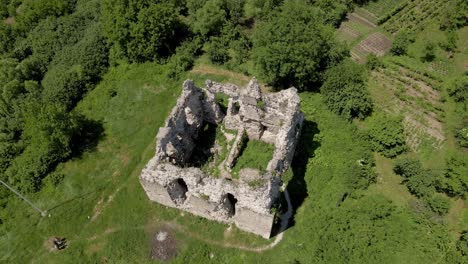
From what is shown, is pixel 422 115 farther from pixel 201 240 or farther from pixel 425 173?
pixel 201 240

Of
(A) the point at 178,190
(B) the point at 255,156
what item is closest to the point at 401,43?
(B) the point at 255,156

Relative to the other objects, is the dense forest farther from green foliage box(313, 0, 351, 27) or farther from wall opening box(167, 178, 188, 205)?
wall opening box(167, 178, 188, 205)

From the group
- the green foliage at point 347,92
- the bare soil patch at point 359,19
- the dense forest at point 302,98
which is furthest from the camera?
the bare soil patch at point 359,19

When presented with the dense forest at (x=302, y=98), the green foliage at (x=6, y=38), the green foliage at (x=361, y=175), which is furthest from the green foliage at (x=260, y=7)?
the green foliage at (x=6, y=38)

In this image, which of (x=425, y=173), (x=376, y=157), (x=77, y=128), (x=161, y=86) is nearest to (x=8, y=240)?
(x=77, y=128)

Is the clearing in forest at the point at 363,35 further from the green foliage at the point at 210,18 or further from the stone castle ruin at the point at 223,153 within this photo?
the stone castle ruin at the point at 223,153
